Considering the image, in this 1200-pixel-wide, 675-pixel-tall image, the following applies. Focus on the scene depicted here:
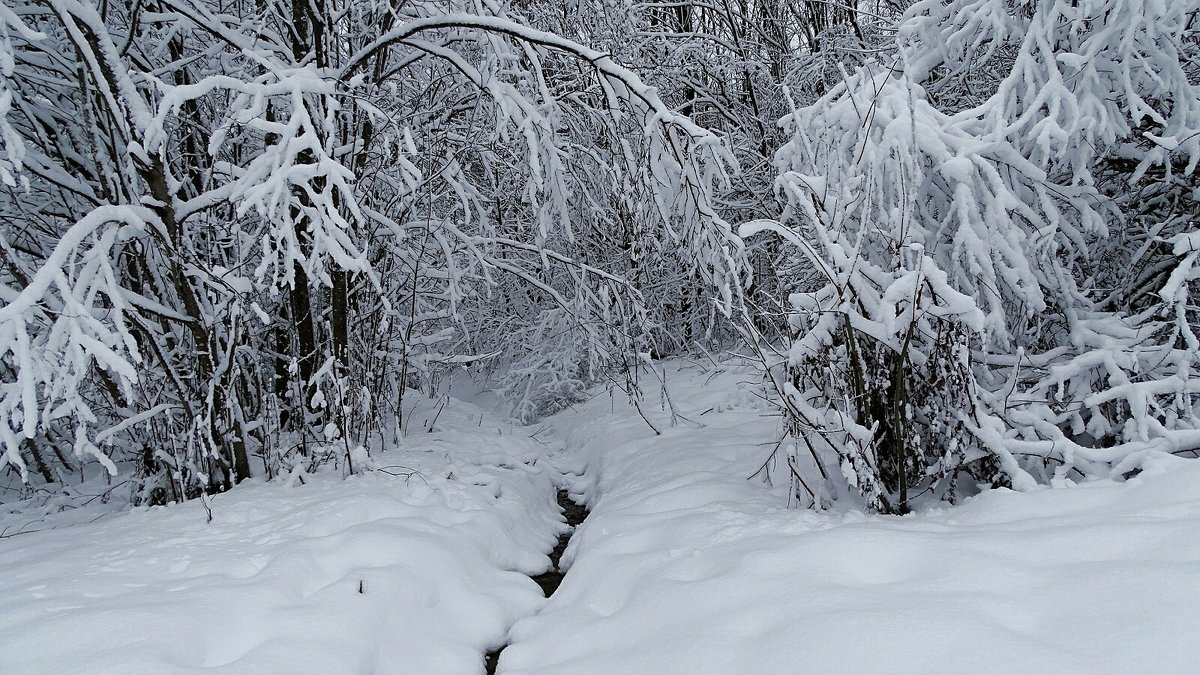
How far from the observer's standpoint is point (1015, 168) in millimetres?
3436

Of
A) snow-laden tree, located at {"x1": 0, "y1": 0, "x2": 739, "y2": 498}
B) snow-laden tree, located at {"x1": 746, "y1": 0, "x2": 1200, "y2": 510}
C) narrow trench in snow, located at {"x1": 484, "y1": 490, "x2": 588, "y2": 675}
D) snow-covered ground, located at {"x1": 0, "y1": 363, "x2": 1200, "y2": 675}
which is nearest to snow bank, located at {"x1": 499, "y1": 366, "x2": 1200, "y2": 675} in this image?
snow-covered ground, located at {"x1": 0, "y1": 363, "x2": 1200, "y2": 675}

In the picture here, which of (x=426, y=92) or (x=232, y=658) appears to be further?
(x=426, y=92)

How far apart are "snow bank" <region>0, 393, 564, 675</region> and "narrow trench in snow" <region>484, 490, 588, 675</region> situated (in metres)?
0.06

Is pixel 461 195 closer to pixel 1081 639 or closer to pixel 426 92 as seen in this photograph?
pixel 426 92

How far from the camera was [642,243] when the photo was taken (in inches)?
206

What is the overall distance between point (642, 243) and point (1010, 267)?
252cm

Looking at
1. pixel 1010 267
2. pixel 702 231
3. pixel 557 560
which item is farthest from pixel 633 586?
pixel 1010 267

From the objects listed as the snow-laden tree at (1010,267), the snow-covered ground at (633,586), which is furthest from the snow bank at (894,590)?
the snow-laden tree at (1010,267)

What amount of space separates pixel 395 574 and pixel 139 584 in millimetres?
942

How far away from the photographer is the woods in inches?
121

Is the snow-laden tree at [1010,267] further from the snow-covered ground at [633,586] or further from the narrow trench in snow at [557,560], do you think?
the narrow trench in snow at [557,560]

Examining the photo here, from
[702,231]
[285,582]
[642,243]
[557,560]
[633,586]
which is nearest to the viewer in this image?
[285,582]

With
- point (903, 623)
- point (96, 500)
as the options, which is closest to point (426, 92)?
point (96, 500)

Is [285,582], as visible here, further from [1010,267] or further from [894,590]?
[1010,267]
